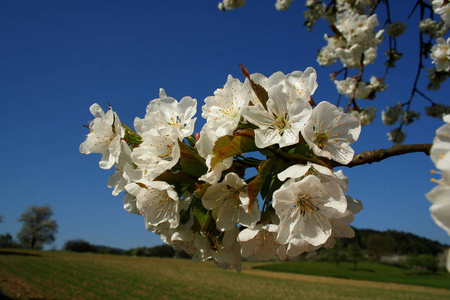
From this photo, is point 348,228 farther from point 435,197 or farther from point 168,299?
point 168,299

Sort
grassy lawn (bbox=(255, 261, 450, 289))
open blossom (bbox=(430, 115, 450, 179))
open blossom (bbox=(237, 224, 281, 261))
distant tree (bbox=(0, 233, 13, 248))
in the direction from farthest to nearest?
distant tree (bbox=(0, 233, 13, 248)) → grassy lawn (bbox=(255, 261, 450, 289)) → open blossom (bbox=(237, 224, 281, 261)) → open blossom (bbox=(430, 115, 450, 179))

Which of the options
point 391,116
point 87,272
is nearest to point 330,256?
A: point 87,272

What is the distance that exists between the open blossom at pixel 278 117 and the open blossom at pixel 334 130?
4 cm

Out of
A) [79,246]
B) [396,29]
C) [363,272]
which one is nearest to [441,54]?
[396,29]

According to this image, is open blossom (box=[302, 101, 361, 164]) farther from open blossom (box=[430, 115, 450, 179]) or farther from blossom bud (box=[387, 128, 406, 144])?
blossom bud (box=[387, 128, 406, 144])

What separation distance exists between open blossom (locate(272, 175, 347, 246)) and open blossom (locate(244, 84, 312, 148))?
0.45ft

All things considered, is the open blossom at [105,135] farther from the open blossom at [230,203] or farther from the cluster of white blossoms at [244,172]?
the open blossom at [230,203]

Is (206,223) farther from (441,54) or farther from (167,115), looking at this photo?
(441,54)

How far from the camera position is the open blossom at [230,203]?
942 millimetres

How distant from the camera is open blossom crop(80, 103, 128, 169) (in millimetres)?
1237

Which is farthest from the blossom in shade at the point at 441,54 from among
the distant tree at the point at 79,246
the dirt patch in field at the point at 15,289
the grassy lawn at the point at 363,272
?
the distant tree at the point at 79,246

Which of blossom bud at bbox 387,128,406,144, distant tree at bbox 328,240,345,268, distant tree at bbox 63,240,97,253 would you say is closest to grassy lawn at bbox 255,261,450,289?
distant tree at bbox 328,240,345,268

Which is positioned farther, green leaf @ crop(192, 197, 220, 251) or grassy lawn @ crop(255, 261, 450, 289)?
grassy lawn @ crop(255, 261, 450, 289)

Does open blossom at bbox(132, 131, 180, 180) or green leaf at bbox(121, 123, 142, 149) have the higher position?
green leaf at bbox(121, 123, 142, 149)
